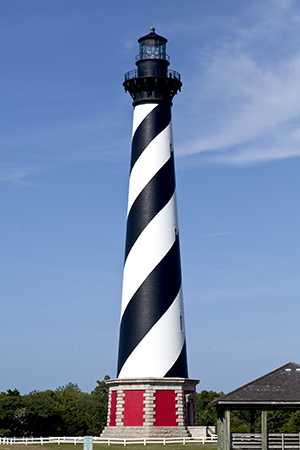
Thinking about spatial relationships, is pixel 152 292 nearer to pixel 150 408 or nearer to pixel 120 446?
pixel 150 408

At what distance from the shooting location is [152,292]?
4194 centimetres

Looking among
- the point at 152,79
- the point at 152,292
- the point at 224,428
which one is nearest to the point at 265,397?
the point at 224,428

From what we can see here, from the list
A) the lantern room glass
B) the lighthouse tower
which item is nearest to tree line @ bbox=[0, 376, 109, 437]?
the lighthouse tower

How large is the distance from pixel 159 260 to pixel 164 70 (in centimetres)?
1268

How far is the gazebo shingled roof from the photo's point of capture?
89.0ft

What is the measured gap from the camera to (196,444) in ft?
125

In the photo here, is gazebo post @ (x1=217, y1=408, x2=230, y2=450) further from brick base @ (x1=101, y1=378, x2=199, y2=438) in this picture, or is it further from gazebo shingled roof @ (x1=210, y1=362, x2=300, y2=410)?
brick base @ (x1=101, y1=378, x2=199, y2=438)

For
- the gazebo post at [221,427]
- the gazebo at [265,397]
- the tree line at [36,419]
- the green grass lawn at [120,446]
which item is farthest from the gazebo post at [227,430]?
the tree line at [36,419]

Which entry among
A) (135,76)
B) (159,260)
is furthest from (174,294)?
(135,76)

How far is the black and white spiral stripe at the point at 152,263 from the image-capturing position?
1638 inches

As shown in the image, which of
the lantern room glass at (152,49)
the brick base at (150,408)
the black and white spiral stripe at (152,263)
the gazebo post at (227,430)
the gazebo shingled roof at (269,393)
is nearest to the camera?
the gazebo shingled roof at (269,393)

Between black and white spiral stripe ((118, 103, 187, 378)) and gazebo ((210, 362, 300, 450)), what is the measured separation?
40.2 ft

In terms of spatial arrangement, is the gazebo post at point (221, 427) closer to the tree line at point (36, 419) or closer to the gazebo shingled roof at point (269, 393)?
the gazebo shingled roof at point (269, 393)

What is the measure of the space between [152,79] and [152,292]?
1364cm
